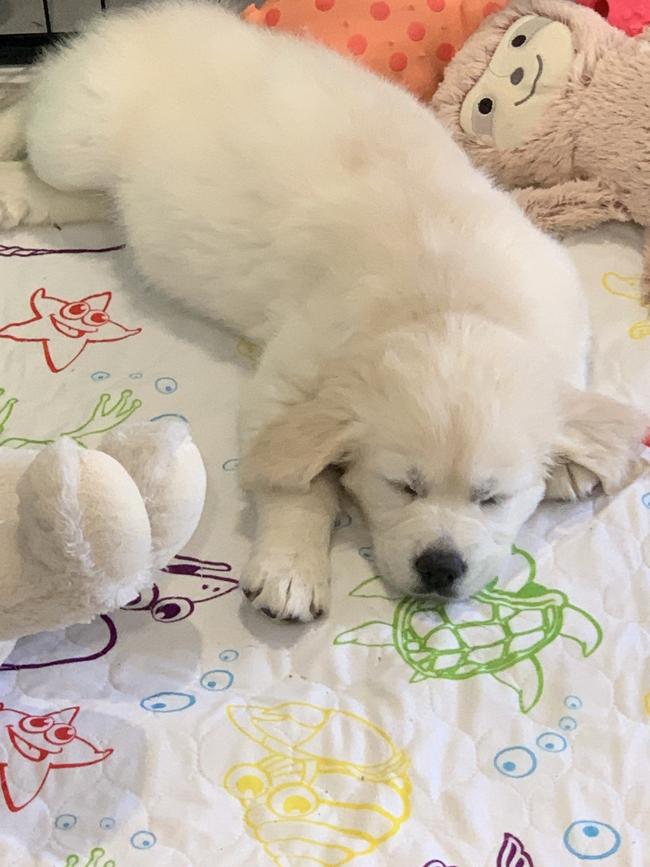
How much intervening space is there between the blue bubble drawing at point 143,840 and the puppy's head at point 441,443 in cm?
55

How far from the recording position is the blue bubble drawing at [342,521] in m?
1.78

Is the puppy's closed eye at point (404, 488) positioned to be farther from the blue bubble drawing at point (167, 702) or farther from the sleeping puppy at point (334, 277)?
the blue bubble drawing at point (167, 702)

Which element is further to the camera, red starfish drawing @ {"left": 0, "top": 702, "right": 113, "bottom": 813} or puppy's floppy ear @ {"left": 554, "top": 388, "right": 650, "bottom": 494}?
puppy's floppy ear @ {"left": 554, "top": 388, "right": 650, "bottom": 494}

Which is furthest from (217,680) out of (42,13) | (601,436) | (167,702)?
(42,13)

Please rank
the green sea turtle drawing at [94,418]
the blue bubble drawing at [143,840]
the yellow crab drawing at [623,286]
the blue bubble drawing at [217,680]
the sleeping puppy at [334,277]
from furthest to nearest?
1. the yellow crab drawing at [623,286]
2. the green sea turtle drawing at [94,418]
3. the sleeping puppy at [334,277]
4. the blue bubble drawing at [217,680]
5. the blue bubble drawing at [143,840]

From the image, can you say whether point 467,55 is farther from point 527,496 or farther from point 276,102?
point 527,496

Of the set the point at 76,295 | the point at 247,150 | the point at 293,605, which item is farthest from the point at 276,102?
the point at 293,605

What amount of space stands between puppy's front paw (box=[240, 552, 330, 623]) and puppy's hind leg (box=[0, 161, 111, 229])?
1.21m

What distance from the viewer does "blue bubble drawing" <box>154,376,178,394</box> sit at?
2021 mm

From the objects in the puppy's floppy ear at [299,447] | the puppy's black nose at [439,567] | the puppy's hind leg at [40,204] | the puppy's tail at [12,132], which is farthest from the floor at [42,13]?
the puppy's black nose at [439,567]

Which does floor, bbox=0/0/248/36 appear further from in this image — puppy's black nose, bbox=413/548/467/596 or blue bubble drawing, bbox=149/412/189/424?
puppy's black nose, bbox=413/548/467/596

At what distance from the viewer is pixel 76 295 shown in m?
2.26

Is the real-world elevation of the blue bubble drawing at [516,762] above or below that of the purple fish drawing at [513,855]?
above

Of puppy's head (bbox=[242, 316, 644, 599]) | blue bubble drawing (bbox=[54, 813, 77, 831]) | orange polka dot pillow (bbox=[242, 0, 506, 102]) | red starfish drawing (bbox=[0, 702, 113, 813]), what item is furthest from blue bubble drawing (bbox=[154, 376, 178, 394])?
orange polka dot pillow (bbox=[242, 0, 506, 102])
